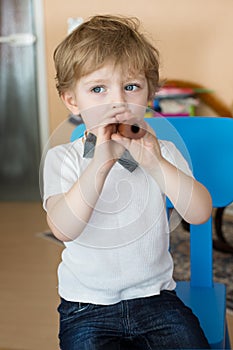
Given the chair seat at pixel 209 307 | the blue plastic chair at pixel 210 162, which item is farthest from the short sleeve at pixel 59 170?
the chair seat at pixel 209 307

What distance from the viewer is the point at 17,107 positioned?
10.2 feet

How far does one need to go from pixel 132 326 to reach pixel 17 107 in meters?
2.33

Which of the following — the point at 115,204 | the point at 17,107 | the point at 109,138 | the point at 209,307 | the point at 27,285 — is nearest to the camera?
the point at 109,138

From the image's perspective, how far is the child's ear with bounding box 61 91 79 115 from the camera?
38.2 inches

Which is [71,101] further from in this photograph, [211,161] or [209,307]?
[209,307]

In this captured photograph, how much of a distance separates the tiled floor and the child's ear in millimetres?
881

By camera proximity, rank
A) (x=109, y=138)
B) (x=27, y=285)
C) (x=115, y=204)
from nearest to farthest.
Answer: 1. (x=109, y=138)
2. (x=115, y=204)
3. (x=27, y=285)

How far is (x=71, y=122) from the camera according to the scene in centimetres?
99

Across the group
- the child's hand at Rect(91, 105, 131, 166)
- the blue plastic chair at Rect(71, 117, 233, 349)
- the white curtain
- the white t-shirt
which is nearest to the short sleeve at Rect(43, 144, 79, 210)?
the white t-shirt

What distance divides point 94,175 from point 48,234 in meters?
1.73

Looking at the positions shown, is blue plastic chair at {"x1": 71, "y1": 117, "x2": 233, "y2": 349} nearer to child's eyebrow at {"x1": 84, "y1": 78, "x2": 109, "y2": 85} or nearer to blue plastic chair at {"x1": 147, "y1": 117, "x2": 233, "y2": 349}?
blue plastic chair at {"x1": 147, "y1": 117, "x2": 233, "y2": 349}

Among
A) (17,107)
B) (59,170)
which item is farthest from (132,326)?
(17,107)

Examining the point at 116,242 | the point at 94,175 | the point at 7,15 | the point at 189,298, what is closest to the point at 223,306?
the point at 189,298

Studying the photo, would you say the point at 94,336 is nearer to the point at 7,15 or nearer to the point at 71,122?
the point at 71,122
